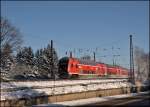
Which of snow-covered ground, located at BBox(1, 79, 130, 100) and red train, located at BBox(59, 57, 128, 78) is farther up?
red train, located at BBox(59, 57, 128, 78)

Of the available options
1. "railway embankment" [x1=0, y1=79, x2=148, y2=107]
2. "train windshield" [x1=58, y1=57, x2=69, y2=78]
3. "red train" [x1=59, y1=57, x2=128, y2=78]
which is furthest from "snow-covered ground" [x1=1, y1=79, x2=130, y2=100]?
"train windshield" [x1=58, y1=57, x2=69, y2=78]

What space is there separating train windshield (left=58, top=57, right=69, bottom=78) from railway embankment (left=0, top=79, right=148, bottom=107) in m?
3.96

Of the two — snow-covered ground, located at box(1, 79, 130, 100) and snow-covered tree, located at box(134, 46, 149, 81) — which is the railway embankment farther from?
snow-covered tree, located at box(134, 46, 149, 81)

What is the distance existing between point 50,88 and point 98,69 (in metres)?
23.2

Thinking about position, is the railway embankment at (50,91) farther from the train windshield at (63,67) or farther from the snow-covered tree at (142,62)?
the snow-covered tree at (142,62)

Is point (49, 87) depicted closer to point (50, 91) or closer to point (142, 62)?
point (50, 91)

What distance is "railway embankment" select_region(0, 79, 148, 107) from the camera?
98.7 ft

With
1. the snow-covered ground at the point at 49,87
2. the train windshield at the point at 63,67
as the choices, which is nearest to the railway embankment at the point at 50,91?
the snow-covered ground at the point at 49,87

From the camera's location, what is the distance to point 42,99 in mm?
33250

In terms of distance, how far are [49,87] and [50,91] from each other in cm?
46

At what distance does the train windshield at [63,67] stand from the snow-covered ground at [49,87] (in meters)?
3.96

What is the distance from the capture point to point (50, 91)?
36656 mm

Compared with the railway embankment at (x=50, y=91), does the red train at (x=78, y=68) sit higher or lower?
higher

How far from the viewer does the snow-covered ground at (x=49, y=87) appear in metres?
31.0
